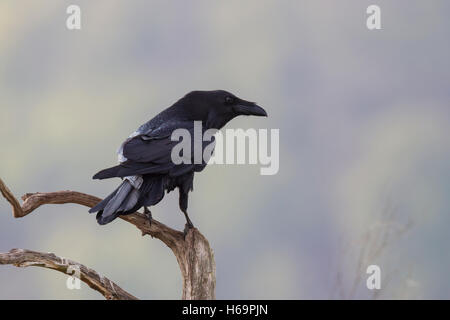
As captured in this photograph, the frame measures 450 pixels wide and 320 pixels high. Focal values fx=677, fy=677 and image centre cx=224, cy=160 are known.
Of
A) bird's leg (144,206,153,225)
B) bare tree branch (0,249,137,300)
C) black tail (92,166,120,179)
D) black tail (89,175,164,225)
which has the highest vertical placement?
black tail (92,166,120,179)

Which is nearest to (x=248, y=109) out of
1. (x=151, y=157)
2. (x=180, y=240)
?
(x=151, y=157)

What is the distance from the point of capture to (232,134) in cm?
830

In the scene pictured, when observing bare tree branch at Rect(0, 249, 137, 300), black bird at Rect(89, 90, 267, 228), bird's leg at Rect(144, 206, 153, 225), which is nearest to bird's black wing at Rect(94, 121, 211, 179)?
black bird at Rect(89, 90, 267, 228)

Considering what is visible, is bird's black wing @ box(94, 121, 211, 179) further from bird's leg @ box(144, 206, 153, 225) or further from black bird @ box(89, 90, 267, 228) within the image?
bird's leg @ box(144, 206, 153, 225)

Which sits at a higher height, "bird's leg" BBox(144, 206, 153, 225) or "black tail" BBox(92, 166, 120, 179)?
"black tail" BBox(92, 166, 120, 179)

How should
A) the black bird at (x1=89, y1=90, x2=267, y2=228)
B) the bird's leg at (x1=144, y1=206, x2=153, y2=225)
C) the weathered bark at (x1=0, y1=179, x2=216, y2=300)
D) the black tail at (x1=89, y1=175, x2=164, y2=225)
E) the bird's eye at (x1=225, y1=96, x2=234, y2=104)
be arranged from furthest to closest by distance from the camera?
the bird's eye at (x1=225, y1=96, x2=234, y2=104) → the bird's leg at (x1=144, y1=206, x2=153, y2=225) → the weathered bark at (x1=0, y1=179, x2=216, y2=300) → the black bird at (x1=89, y1=90, x2=267, y2=228) → the black tail at (x1=89, y1=175, x2=164, y2=225)

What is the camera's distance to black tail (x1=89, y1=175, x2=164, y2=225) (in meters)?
6.50

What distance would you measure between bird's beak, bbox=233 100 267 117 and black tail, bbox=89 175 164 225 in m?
1.79

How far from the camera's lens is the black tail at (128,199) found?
650cm

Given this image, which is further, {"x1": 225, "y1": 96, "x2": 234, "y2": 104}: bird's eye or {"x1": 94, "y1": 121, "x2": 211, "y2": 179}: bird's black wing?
{"x1": 225, "y1": 96, "x2": 234, "y2": 104}: bird's eye
